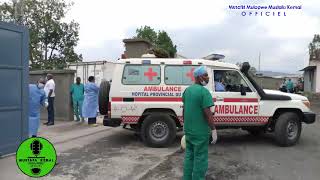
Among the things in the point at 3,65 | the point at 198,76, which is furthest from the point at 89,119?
the point at 198,76

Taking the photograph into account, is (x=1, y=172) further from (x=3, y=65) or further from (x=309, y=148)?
(x=309, y=148)

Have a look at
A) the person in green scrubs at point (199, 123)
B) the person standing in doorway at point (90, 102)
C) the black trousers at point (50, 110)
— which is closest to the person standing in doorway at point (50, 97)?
the black trousers at point (50, 110)

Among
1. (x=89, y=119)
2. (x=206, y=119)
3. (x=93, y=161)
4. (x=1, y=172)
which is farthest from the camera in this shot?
(x=89, y=119)

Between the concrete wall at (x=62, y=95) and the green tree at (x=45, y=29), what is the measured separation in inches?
952

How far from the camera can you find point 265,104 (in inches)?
425

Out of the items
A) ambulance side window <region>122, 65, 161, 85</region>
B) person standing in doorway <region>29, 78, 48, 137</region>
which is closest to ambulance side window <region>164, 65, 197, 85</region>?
ambulance side window <region>122, 65, 161, 85</region>

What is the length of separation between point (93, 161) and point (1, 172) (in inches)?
74.7

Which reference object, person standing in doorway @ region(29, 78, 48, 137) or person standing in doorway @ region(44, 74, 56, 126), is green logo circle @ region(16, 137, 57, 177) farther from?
person standing in doorway @ region(44, 74, 56, 126)

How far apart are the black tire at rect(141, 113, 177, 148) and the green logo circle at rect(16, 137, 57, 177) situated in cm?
665

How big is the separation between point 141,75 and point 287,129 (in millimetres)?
3745

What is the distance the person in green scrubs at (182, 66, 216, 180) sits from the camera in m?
6.34

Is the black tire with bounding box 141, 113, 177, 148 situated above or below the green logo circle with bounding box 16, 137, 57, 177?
below

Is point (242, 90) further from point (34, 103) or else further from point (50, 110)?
point (50, 110)

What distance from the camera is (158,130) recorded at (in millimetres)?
10609
